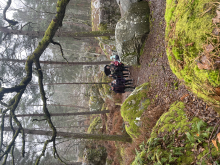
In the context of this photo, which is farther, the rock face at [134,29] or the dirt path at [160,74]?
the rock face at [134,29]

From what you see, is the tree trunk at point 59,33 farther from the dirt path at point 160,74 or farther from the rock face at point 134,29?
the dirt path at point 160,74

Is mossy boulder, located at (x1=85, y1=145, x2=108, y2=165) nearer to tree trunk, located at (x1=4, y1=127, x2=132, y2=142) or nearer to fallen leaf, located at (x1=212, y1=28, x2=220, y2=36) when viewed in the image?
tree trunk, located at (x1=4, y1=127, x2=132, y2=142)

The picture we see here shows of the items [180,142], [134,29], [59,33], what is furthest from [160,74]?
[59,33]

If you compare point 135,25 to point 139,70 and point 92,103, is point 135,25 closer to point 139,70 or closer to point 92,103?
point 139,70

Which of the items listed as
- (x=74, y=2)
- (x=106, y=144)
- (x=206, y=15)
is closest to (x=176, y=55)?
(x=206, y=15)

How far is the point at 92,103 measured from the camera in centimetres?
1681

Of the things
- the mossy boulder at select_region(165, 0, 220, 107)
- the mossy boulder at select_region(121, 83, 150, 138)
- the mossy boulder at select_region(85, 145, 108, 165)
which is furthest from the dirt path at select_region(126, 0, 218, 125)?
the mossy boulder at select_region(85, 145, 108, 165)

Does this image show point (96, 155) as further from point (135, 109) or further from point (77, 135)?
point (135, 109)

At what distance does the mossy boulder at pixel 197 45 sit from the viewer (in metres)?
1.87

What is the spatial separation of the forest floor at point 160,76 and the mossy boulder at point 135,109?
360 mm

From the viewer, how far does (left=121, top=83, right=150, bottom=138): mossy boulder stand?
Result: 6.24m

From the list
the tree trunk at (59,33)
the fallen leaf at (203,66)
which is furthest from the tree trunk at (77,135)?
the fallen leaf at (203,66)

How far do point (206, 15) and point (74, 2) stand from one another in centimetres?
1864

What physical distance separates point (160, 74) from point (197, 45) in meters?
3.77
